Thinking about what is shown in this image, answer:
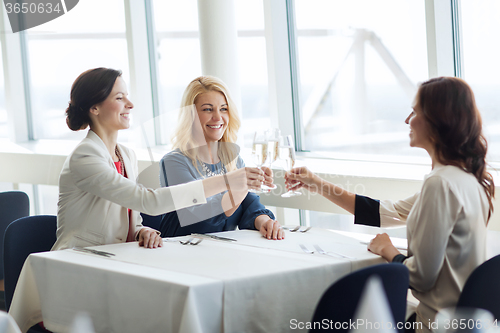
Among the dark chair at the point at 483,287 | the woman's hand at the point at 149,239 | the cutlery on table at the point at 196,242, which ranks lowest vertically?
the dark chair at the point at 483,287

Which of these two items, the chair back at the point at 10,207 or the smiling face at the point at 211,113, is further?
the chair back at the point at 10,207

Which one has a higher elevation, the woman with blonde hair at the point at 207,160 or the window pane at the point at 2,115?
the window pane at the point at 2,115

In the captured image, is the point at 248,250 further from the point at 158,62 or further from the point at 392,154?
the point at 158,62

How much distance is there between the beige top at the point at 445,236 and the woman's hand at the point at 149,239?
0.97 metres

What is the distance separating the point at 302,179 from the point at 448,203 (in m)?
0.84

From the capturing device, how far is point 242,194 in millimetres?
2291

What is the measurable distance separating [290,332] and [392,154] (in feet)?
7.26

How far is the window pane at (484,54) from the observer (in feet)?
9.43

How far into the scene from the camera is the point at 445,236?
1.48m

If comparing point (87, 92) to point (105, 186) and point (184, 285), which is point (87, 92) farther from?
point (184, 285)

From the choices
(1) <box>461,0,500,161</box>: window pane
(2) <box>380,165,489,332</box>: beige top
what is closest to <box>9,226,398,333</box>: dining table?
(2) <box>380,165,489,332</box>: beige top

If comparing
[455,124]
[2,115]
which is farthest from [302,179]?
[2,115]

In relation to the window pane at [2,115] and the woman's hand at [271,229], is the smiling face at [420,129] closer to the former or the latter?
Result: the woman's hand at [271,229]

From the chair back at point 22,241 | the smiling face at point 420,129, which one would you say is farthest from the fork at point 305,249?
the chair back at point 22,241
